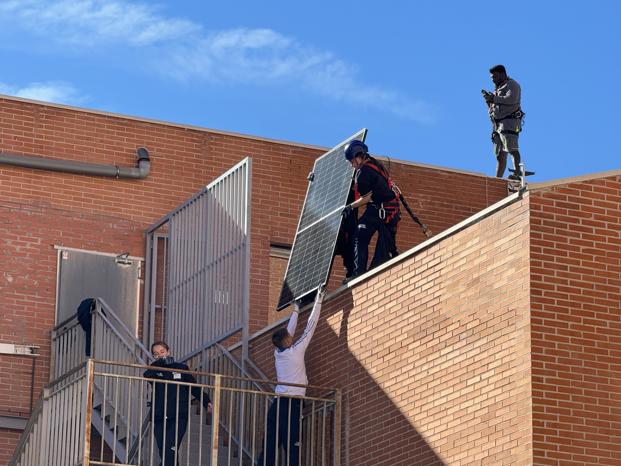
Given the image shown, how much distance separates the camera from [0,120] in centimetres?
2470

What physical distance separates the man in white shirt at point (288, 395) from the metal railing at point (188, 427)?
0.01 meters

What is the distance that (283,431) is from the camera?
18781 millimetres

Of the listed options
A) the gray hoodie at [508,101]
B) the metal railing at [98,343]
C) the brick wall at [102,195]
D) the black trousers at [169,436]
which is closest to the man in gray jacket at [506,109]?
the gray hoodie at [508,101]

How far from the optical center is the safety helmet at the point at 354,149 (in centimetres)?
1958

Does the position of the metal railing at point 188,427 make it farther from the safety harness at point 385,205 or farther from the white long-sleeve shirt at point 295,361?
the safety harness at point 385,205

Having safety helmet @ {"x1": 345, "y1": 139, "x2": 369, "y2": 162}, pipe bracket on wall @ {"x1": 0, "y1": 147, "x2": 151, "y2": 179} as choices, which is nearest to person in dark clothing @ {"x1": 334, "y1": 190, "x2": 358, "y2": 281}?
safety helmet @ {"x1": 345, "y1": 139, "x2": 369, "y2": 162}

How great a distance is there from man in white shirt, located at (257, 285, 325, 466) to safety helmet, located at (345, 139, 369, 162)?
1498 mm

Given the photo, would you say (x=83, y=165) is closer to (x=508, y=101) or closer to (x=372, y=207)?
(x=372, y=207)

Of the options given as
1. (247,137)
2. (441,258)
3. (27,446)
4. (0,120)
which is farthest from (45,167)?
(441,258)

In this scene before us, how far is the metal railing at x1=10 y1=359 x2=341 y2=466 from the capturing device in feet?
59.6

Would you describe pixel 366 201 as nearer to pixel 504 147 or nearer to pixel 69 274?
pixel 504 147

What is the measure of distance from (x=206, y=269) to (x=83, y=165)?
3.59m

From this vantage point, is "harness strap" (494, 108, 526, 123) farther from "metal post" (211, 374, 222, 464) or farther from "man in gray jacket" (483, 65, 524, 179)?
"metal post" (211, 374, 222, 464)

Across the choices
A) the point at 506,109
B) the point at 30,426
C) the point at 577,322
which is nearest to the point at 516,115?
the point at 506,109
